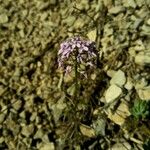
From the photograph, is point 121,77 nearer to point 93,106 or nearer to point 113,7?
point 93,106

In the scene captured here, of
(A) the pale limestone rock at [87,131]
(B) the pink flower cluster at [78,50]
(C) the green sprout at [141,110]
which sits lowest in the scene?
(A) the pale limestone rock at [87,131]

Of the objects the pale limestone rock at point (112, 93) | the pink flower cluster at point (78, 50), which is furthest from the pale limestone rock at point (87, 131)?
the pink flower cluster at point (78, 50)

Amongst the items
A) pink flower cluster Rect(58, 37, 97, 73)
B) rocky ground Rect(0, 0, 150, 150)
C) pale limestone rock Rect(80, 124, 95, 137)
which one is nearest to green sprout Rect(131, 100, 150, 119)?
rocky ground Rect(0, 0, 150, 150)

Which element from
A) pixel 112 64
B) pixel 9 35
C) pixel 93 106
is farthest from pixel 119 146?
pixel 9 35

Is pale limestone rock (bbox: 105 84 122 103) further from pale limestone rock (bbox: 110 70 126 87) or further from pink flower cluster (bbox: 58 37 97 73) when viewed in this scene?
pink flower cluster (bbox: 58 37 97 73)

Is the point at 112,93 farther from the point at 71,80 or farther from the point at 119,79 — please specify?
the point at 71,80

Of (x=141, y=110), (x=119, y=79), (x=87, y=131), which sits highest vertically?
(x=119, y=79)

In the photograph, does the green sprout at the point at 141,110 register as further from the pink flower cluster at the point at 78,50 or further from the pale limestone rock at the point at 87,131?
the pink flower cluster at the point at 78,50

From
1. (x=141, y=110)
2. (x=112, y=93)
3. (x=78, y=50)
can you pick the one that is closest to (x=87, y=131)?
(x=112, y=93)

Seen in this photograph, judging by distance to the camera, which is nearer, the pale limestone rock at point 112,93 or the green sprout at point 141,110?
the green sprout at point 141,110
